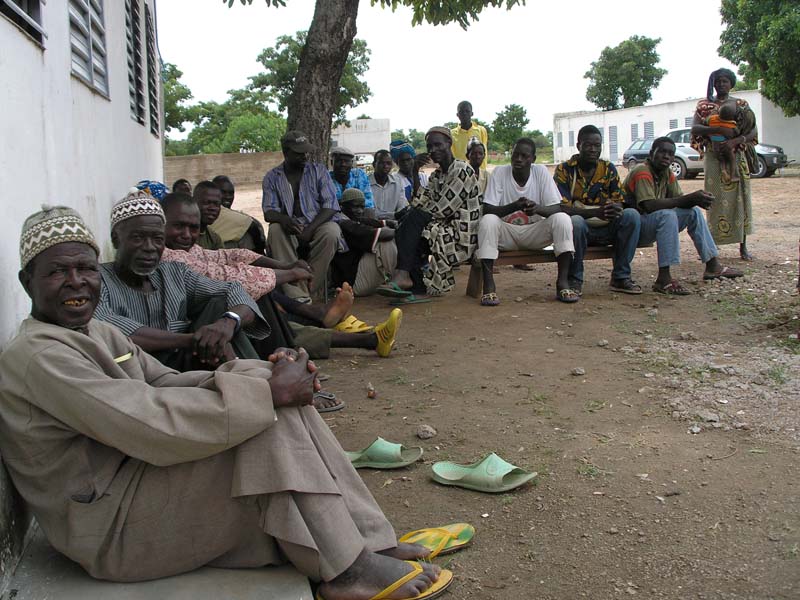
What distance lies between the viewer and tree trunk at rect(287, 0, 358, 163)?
26.5 feet

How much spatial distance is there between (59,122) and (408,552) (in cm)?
260

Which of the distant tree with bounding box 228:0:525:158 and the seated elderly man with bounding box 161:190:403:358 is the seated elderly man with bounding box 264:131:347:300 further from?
the seated elderly man with bounding box 161:190:403:358

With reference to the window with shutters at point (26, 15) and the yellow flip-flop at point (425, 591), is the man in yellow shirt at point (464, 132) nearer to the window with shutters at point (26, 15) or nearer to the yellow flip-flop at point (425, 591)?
the window with shutters at point (26, 15)

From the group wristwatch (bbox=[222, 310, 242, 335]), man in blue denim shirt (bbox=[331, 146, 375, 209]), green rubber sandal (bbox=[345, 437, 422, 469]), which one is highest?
man in blue denim shirt (bbox=[331, 146, 375, 209])

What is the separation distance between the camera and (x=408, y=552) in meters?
2.71

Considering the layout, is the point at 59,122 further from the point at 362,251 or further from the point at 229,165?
the point at 229,165

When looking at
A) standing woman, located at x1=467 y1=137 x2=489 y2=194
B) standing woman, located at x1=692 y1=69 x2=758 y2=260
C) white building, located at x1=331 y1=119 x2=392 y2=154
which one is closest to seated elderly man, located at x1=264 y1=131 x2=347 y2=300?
standing woman, located at x1=467 y1=137 x2=489 y2=194

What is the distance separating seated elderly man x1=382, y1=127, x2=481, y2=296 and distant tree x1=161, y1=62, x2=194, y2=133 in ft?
108

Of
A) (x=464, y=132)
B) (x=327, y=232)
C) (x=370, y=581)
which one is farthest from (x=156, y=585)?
(x=464, y=132)

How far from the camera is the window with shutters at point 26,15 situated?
294 centimetres

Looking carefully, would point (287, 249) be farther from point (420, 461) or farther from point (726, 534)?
point (726, 534)

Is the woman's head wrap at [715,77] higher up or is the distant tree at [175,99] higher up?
the distant tree at [175,99]

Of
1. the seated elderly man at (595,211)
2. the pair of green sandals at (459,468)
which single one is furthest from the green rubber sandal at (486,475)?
the seated elderly man at (595,211)

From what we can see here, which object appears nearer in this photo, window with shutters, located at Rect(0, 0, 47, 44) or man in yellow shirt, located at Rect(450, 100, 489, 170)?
window with shutters, located at Rect(0, 0, 47, 44)
